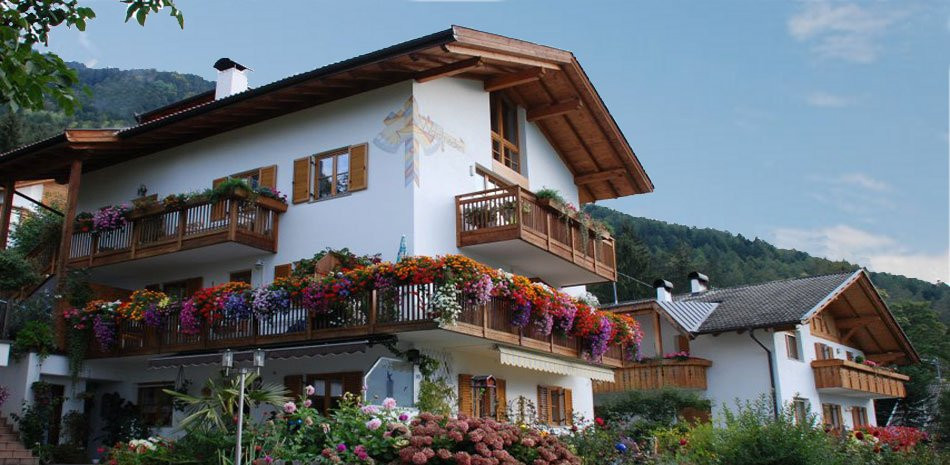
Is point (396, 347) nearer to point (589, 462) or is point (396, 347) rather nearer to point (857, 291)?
point (589, 462)

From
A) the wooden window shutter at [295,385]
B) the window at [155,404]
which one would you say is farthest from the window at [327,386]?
the window at [155,404]

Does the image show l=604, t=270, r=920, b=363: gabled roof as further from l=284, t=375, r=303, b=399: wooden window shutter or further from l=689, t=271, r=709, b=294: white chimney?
l=284, t=375, r=303, b=399: wooden window shutter

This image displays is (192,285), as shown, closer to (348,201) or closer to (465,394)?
(348,201)

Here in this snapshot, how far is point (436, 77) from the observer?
2016 cm

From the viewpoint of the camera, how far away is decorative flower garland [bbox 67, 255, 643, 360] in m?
16.9

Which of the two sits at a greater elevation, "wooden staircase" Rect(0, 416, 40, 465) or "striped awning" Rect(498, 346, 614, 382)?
"striped awning" Rect(498, 346, 614, 382)

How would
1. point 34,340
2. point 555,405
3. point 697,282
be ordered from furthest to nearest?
point 697,282, point 555,405, point 34,340

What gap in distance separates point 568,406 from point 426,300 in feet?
28.4

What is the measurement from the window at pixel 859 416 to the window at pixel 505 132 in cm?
2144

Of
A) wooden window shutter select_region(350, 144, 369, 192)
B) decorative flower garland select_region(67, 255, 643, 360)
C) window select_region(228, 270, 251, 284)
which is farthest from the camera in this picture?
window select_region(228, 270, 251, 284)

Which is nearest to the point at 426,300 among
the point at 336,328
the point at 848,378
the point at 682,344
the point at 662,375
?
the point at 336,328

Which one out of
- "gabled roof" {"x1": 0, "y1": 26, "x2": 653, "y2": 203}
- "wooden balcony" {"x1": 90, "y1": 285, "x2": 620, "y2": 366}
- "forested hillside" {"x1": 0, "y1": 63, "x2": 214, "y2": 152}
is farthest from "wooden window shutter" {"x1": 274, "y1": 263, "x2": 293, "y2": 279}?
"forested hillside" {"x1": 0, "y1": 63, "x2": 214, "y2": 152}

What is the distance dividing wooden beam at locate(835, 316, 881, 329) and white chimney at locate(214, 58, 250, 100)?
84.7 ft

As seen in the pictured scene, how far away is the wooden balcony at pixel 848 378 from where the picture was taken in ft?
105
